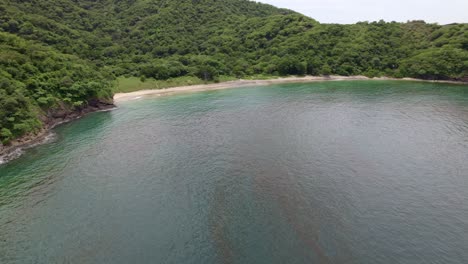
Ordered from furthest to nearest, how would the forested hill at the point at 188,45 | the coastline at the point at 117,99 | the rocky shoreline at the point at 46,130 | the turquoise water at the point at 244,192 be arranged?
the forested hill at the point at 188,45, the coastline at the point at 117,99, the rocky shoreline at the point at 46,130, the turquoise water at the point at 244,192

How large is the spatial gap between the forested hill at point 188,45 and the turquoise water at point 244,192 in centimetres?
2112

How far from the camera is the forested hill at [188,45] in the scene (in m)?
78.2

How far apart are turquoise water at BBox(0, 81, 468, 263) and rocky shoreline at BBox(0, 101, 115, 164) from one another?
2.45 meters

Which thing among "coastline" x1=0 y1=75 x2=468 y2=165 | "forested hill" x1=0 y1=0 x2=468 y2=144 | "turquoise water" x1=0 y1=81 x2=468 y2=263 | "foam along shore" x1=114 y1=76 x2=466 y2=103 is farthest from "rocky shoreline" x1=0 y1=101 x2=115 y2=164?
"foam along shore" x1=114 y1=76 x2=466 y2=103

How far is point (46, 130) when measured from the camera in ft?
204

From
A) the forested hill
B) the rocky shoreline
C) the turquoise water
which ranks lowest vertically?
the turquoise water

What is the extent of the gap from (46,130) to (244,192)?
50783mm

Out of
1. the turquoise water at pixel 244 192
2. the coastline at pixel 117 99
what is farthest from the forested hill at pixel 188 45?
the turquoise water at pixel 244 192

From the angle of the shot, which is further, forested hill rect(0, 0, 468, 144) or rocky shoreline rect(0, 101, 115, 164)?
forested hill rect(0, 0, 468, 144)

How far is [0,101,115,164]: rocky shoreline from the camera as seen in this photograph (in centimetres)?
4922

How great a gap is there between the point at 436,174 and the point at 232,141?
33.0m

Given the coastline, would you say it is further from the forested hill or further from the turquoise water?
the turquoise water

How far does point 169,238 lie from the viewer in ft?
91.5

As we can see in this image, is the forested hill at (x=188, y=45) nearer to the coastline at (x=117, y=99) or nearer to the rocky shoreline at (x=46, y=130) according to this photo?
the rocky shoreline at (x=46, y=130)
